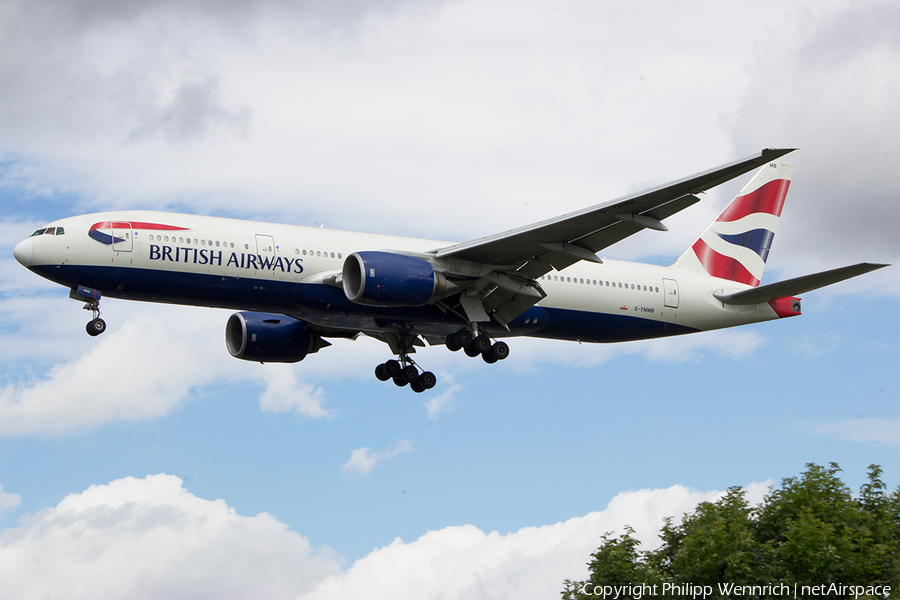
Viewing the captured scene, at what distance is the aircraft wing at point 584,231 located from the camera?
25.5 m

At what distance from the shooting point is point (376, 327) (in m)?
32.2

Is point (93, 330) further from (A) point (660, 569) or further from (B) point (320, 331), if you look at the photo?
(A) point (660, 569)

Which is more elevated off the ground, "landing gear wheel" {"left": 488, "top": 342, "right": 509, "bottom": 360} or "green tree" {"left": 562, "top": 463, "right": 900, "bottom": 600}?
"landing gear wheel" {"left": 488, "top": 342, "right": 509, "bottom": 360}

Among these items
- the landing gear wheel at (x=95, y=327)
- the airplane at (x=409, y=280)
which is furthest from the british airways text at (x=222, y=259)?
the landing gear wheel at (x=95, y=327)

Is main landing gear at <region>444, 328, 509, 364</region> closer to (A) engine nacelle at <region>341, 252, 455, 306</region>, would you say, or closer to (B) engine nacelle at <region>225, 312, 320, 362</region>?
(A) engine nacelle at <region>341, 252, 455, 306</region>

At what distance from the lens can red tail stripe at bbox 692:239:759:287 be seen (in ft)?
126

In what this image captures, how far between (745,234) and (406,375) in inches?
606

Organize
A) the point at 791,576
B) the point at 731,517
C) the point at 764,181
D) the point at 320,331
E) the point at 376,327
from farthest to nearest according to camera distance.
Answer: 1. the point at 764,181
2. the point at 320,331
3. the point at 376,327
4. the point at 731,517
5. the point at 791,576

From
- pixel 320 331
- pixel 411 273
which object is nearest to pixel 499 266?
pixel 411 273

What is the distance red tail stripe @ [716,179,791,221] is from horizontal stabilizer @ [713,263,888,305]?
5.18 meters

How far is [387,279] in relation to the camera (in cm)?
2848

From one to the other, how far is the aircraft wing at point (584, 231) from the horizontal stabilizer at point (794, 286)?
5395mm

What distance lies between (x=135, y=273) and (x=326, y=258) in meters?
5.64

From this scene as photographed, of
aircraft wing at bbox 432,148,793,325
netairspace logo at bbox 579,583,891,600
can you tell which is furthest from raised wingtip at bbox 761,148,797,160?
netairspace logo at bbox 579,583,891,600
